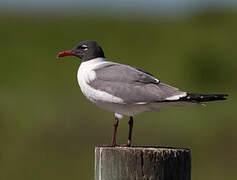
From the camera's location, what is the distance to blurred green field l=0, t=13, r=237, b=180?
1120cm

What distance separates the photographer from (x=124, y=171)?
4461 millimetres

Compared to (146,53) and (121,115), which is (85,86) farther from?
(146,53)

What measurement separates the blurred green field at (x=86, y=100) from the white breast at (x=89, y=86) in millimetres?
4467

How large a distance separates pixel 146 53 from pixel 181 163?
47.5 feet

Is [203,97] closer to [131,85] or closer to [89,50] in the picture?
[131,85]

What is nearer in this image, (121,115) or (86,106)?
(121,115)

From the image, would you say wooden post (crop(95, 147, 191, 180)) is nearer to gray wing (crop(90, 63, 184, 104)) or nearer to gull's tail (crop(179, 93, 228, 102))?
gull's tail (crop(179, 93, 228, 102))

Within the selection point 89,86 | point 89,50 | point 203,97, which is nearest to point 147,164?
point 203,97

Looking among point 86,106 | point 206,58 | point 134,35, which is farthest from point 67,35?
point 86,106

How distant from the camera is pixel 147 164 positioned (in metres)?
4.46

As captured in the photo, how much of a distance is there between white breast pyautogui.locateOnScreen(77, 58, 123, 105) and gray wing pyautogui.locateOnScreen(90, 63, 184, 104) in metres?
0.04

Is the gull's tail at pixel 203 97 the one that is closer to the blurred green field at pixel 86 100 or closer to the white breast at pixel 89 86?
the white breast at pixel 89 86

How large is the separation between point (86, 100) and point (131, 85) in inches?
353

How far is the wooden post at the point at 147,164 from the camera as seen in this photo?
175 inches
